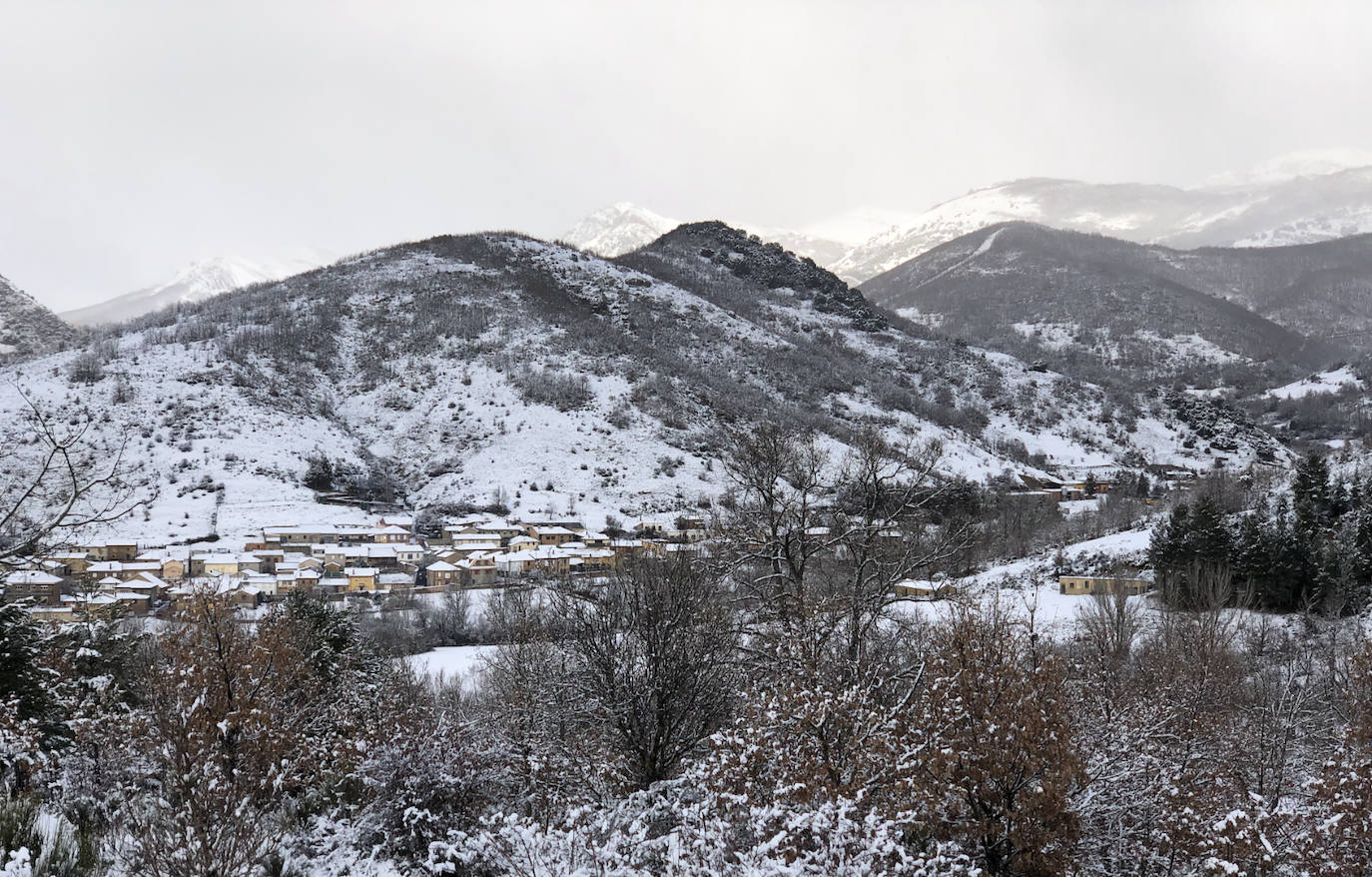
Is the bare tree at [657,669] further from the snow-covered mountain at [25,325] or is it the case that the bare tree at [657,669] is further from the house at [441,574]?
the snow-covered mountain at [25,325]

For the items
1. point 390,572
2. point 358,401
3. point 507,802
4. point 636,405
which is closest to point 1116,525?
point 636,405

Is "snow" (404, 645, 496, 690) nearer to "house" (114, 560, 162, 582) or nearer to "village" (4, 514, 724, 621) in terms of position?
"village" (4, 514, 724, 621)

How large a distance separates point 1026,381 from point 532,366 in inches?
3557

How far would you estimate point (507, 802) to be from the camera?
12984 millimetres

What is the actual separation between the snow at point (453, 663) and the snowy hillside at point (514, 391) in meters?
29.6

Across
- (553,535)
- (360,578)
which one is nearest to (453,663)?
(360,578)

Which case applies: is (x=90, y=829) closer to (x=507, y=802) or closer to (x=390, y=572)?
(x=507, y=802)

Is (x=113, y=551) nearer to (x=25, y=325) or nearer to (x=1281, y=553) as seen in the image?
(x=1281, y=553)

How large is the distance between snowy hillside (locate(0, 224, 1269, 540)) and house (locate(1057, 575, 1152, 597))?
20.8m

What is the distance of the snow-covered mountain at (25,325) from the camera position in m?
131

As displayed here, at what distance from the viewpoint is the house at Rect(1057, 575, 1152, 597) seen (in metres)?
43.6

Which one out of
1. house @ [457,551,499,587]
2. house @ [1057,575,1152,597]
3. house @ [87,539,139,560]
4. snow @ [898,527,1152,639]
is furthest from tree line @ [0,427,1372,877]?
house @ [87,539,139,560]

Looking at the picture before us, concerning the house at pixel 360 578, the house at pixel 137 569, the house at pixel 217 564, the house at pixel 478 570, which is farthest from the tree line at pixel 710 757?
the house at pixel 137 569

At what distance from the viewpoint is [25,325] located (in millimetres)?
138500
